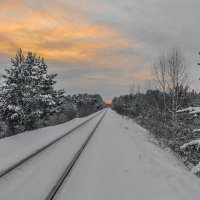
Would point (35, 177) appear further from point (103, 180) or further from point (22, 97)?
point (22, 97)

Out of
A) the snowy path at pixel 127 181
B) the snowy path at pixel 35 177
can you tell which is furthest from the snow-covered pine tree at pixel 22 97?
the snowy path at pixel 127 181

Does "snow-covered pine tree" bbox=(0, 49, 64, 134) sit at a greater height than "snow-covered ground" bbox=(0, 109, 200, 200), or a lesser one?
greater

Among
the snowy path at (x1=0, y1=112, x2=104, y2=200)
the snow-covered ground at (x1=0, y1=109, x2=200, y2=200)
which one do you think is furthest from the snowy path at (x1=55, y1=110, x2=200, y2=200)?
the snowy path at (x1=0, y1=112, x2=104, y2=200)

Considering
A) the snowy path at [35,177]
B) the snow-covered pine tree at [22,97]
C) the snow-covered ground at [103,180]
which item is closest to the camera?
the snowy path at [35,177]

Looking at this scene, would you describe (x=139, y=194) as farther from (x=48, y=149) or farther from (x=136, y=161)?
(x=48, y=149)

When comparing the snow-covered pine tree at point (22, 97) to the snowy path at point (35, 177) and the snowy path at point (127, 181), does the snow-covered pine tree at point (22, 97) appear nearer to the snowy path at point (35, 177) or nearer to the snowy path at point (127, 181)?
the snowy path at point (35, 177)

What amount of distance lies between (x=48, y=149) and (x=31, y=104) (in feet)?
31.7

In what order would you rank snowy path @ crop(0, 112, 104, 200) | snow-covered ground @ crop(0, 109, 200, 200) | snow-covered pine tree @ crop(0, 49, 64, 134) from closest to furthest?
snowy path @ crop(0, 112, 104, 200) → snow-covered ground @ crop(0, 109, 200, 200) → snow-covered pine tree @ crop(0, 49, 64, 134)

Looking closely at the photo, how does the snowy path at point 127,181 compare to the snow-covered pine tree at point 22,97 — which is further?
the snow-covered pine tree at point 22,97

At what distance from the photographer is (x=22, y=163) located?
11570 mm

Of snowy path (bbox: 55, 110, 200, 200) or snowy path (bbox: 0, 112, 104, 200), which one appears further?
snowy path (bbox: 55, 110, 200, 200)

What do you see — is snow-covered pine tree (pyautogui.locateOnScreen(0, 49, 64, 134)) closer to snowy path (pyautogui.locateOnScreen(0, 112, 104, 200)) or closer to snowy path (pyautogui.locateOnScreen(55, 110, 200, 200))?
snowy path (pyautogui.locateOnScreen(0, 112, 104, 200))

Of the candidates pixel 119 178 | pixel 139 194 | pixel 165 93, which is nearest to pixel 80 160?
pixel 119 178

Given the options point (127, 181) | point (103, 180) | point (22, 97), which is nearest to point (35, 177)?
point (103, 180)
